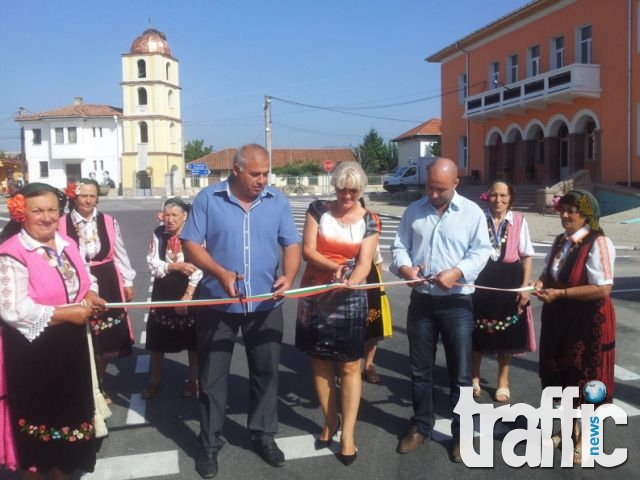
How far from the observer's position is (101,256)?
5348mm

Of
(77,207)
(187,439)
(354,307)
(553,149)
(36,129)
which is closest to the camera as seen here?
(354,307)

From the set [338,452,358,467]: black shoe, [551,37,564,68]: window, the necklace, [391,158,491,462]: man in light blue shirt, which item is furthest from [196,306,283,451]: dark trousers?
[551,37,564,68]: window

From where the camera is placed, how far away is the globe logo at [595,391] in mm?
4312

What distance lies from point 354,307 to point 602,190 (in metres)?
23.0

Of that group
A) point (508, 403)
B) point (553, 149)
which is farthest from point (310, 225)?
point (553, 149)

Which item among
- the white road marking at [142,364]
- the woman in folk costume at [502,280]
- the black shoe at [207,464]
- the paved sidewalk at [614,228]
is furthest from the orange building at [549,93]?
the black shoe at [207,464]

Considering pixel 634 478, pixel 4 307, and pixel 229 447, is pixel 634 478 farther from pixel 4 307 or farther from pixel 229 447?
pixel 4 307

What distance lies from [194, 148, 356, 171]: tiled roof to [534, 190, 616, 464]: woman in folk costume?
8049 centimetres

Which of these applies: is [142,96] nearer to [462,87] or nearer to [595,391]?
[462,87]

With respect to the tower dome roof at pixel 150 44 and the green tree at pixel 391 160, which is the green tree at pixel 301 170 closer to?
the green tree at pixel 391 160

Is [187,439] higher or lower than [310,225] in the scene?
lower

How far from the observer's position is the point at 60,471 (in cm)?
370

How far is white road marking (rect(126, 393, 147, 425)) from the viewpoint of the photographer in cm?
515

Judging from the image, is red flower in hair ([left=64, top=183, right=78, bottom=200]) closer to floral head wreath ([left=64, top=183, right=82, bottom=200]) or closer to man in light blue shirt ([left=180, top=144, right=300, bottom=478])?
floral head wreath ([left=64, top=183, right=82, bottom=200])
